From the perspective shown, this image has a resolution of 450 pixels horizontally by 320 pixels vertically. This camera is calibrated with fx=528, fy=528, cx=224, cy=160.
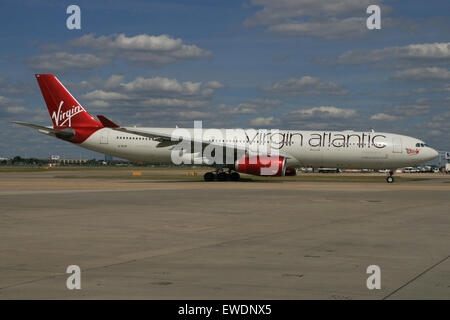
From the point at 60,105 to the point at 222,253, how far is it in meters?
35.5

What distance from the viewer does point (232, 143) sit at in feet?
133

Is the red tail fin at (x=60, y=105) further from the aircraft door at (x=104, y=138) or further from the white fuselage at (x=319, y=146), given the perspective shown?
the white fuselage at (x=319, y=146)

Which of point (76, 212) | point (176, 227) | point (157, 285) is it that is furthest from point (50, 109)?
point (157, 285)

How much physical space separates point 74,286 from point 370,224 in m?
9.14

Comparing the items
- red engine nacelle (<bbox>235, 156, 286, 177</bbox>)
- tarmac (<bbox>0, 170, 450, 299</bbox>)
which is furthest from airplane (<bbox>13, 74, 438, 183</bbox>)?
tarmac (<bbox>0, 170, 450, 299</bbox>)

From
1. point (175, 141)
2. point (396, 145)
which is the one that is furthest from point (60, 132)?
point (396, 145)

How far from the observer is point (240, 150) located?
3925cm

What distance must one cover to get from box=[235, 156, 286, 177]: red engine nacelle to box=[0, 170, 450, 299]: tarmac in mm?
19138

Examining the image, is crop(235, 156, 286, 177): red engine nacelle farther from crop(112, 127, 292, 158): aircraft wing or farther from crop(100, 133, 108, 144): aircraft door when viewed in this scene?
crop(100, 133, 108, 144): aircraft door

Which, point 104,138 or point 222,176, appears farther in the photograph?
point 104,138

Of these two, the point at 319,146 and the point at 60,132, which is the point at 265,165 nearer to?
the point at 319,146

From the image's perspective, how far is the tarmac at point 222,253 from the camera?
645 cm

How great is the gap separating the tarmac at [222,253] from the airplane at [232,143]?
22596 millimetres
